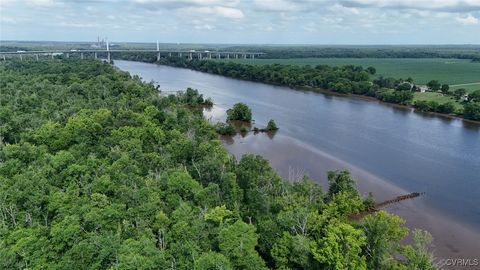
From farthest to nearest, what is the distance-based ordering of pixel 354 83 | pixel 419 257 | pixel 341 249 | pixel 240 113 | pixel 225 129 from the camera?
pixel 354 83 < pixel 240 113 < pixel 225 129 < pixel 341 249 < pixel 419 257

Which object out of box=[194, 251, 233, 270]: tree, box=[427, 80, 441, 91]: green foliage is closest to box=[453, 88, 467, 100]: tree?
box=[427, 80, 441, 91]: green foliage

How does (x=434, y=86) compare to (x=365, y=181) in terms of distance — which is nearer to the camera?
(x=365, y=181)

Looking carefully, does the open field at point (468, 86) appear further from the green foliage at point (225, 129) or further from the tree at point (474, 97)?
the green foliage at point (225, 129)

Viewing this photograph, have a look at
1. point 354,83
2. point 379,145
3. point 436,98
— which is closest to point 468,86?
point 436,98

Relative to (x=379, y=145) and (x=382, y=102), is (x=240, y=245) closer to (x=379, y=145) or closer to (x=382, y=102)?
(x=379, y=145)

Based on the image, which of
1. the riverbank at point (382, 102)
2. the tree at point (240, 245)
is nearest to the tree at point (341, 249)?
the tree at point (240, 245)

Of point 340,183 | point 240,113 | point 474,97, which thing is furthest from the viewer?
point 474,97

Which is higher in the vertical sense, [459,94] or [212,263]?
[459,94]
